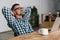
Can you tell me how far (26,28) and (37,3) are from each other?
4.72 meters

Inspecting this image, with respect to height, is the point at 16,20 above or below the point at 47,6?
below

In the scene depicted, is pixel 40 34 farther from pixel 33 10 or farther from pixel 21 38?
pixel 33 10

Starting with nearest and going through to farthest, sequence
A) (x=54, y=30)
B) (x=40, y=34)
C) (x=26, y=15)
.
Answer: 1. (x=40, y=34)
2. (x=54, y=30)
3. (x=26, y=15)

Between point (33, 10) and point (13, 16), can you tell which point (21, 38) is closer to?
point (13, 16)

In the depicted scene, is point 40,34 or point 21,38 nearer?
point 21,38

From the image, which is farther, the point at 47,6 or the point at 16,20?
the point at 47,6

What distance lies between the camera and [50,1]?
7.64m

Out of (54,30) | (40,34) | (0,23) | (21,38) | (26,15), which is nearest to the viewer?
(21,38)

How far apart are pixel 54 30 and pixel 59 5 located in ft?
16.4

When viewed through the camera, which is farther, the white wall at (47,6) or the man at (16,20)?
the white wall at (47,6)

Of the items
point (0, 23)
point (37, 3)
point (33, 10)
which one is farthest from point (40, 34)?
point (37, 3)

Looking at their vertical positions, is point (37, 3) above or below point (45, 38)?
above

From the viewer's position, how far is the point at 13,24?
2461 millimetres

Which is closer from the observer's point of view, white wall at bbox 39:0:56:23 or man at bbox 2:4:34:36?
man at bbox 2:4:34:36
